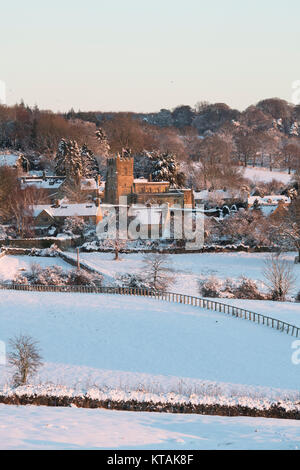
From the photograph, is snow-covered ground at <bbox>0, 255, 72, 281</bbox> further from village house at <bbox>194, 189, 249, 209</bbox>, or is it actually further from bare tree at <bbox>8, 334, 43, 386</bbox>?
village house at <bbox>194, 189, 249, 209</bbox>

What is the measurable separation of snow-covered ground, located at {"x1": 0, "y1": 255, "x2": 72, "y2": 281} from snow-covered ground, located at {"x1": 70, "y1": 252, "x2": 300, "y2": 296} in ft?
6.09

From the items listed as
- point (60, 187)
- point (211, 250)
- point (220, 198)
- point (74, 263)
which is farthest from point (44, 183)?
point (74, 263)

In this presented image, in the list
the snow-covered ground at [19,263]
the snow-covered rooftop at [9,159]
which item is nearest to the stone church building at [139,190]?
the snow-covered ground at [19,263]

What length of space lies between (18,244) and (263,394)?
33954mm

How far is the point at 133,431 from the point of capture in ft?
41.1

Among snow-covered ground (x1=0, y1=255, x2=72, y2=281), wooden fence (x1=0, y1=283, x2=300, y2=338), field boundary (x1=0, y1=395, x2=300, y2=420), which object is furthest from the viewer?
snow-covered ground (x1=0, y1=255, x2=72, y2=281)

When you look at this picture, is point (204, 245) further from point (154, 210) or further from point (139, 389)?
point (139, 389)

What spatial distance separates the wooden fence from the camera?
2373 centimetres

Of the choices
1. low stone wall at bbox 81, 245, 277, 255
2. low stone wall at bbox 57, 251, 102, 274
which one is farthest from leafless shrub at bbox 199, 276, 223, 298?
low stone wall at bbox 81, 245, 277, 255

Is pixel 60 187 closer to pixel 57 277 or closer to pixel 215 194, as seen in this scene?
pixel 215 194

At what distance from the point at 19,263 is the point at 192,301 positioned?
18182 millimetres

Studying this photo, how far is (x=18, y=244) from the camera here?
4712cm

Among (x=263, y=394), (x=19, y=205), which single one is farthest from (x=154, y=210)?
(x=263, y=394)

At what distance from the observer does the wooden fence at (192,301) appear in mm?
23734
